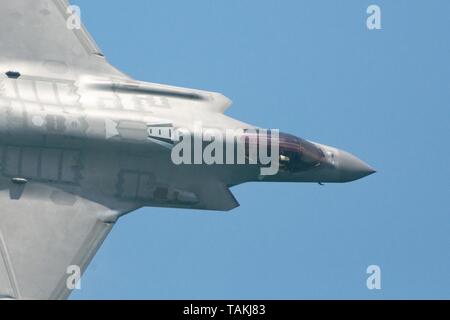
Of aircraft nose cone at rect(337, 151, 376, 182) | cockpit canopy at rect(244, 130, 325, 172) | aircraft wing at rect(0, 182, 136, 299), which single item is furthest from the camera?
aircraft nose cone at rect(337, 151, 376, 182)

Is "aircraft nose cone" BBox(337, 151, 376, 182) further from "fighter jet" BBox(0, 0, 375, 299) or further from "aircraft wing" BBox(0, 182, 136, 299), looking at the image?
"aircraft wing" BBox(0, 182, 136, 299)

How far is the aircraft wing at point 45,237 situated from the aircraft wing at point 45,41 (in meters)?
4.04

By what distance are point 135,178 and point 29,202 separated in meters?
3.39

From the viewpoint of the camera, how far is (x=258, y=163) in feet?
80.0

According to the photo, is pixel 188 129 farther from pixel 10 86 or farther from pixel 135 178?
pixel 10 86

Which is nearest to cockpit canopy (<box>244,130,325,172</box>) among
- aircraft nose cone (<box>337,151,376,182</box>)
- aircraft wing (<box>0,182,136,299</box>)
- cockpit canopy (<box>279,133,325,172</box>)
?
cockpit canopy (<box>279,133,325,172</box>)

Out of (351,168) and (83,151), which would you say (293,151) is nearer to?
(351,168)

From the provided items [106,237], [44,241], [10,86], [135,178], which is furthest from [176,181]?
[10,86]

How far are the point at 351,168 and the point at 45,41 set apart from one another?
434 inches

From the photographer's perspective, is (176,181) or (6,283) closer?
(6,283)

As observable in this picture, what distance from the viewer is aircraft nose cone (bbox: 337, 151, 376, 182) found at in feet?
83.7

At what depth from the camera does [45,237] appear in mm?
23484

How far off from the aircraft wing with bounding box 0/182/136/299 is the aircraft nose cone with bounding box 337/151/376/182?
730cm

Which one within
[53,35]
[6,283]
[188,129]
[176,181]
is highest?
[53,35]
